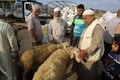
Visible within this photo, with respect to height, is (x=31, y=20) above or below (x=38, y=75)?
above

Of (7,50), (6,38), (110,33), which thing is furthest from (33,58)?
(110,33)

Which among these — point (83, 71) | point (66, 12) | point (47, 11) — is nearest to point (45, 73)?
point (83, 71)

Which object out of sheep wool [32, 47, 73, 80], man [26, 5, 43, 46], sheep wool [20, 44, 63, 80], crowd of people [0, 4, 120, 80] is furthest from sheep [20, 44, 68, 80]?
man [26, 5, 43, 46]

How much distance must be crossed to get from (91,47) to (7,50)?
1.97 meters

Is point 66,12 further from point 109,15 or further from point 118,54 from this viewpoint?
point 118,54

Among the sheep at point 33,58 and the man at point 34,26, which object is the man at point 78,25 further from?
the man at point 34,26

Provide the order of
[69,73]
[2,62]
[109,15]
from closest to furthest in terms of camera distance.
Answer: [2,62]
[69,73]
[109,15]

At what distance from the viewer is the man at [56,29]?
8250 mm

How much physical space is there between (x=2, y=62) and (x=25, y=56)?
0.58 metres

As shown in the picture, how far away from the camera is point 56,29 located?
A: 8.26 m

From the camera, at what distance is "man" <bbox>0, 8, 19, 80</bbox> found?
6.32 meters

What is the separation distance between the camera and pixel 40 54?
283 inches

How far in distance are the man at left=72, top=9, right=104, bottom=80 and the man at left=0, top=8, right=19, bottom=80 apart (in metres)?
1.53

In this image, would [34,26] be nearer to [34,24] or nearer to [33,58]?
[34,24]
